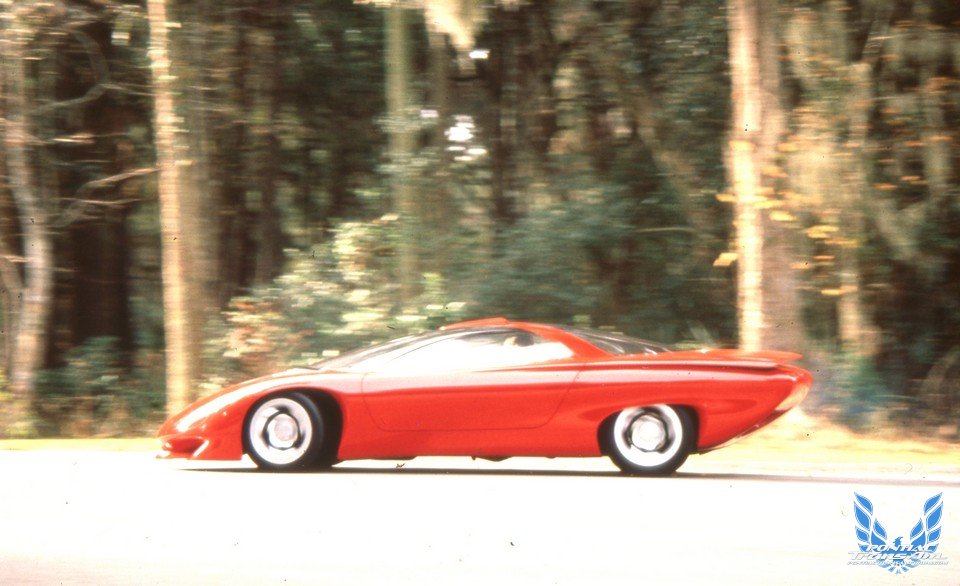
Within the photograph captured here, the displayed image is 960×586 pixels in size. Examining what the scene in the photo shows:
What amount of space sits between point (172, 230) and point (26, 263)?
4.15 meters

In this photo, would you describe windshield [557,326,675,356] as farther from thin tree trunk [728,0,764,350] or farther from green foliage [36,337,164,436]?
green foliage [36,337,164,436]

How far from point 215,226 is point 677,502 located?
11.2m

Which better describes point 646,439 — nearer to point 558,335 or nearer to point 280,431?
point 558,335

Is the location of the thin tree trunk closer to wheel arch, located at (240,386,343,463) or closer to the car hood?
wheel arch, located at (240,386,343,463)

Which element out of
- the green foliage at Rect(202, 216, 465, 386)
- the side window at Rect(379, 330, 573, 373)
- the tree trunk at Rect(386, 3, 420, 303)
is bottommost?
the green foliage at Rect(202, 216, 465, 386)

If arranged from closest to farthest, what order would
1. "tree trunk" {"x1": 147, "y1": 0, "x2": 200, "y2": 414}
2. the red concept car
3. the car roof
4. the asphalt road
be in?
1. the asphalt road
2. the red concept car
3. the car roof
4. "tree trunk" {"x1": 147, "y1": 0, "x2": 200, "y2": 414}

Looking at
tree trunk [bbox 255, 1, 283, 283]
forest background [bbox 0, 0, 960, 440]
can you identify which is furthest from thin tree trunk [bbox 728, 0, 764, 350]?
tree trunk [bbox 255, 1, 283, 283]

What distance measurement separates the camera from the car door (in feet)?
32.3

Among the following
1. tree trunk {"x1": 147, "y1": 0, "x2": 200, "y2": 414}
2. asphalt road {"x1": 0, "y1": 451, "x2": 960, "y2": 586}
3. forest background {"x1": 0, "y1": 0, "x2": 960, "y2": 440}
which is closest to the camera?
asphalt road {"x1": 0, "y1": 451, "x2": 960, "y2": 586}

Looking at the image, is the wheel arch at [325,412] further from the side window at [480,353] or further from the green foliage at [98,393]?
the green foliage at [98,393]

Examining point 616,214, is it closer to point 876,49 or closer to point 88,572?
point 876,49

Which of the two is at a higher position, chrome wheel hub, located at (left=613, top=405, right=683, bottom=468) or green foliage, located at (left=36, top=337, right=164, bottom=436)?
chrome wheel hub, located at (left=613, top=405, right=683, bottom=468)

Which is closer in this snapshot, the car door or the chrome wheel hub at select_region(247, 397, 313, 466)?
the car door

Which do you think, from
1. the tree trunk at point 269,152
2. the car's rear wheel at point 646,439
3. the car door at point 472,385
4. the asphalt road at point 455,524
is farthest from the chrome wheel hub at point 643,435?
the tree trunk at point 269,152
